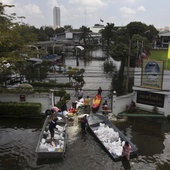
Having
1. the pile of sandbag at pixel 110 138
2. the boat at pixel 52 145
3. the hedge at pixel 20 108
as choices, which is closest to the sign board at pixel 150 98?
the pile of sandbag at pixel 110 138

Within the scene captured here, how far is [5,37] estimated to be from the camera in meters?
16.2

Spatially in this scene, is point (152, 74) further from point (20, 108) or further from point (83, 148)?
point (20, 108)

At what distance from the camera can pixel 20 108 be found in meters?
19.4

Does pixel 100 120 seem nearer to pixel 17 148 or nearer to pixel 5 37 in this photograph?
pixel 17 148

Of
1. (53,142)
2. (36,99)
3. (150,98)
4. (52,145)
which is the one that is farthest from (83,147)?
(150,98)

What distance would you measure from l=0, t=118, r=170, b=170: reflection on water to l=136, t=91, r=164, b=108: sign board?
2304mm

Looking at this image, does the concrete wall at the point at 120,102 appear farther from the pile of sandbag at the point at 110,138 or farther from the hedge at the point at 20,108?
the hedge at the point at 20,108

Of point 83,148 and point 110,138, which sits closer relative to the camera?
point 83,148

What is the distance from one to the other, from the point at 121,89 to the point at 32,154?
1881cm

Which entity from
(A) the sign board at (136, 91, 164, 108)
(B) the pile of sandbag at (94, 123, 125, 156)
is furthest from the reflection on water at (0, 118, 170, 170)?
(A) the sign board at (136, 91, 164, 108)

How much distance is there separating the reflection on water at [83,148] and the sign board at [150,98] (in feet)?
7.56

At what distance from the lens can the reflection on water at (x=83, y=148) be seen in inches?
470

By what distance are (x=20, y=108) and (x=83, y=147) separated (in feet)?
28.9

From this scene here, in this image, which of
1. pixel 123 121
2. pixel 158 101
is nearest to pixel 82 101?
pixel 123 121
